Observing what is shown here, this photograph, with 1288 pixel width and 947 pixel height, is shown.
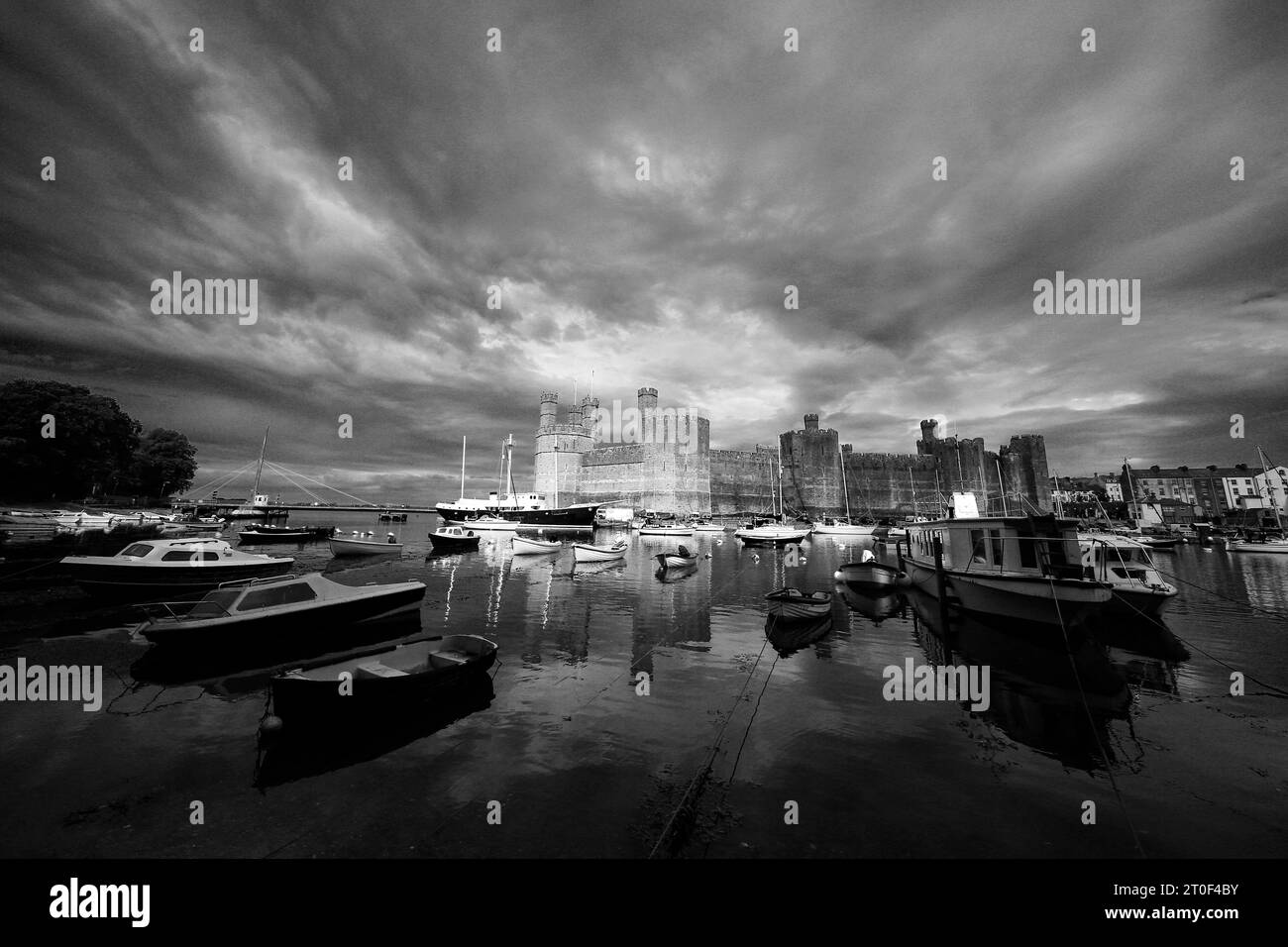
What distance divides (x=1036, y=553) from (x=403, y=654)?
14448mm

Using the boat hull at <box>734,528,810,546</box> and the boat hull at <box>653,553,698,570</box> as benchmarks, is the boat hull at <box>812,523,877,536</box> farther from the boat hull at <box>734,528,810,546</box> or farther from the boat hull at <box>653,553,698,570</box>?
the boat hull at <box>653,553,698,570</box>

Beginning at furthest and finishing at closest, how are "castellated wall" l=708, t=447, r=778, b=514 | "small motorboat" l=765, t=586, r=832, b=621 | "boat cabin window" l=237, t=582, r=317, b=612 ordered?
1. "castellated wall" l=708, t=447, r=778, b=514
2. "small motorboat" l=765, t=586, r=832, b=621
3. "boat cabin window" l=237, t=582, r=317, b=612

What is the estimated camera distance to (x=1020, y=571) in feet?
40.5

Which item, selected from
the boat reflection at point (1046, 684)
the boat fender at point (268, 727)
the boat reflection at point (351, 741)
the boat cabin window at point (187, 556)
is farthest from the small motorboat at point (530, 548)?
the boat fender at point (268, 727)

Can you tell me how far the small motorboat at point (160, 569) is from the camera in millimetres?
14172

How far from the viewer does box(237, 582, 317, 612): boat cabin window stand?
983 centimetres

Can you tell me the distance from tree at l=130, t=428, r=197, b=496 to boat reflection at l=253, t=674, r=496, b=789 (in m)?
79.6

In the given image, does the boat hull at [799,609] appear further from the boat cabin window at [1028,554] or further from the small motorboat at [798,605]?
the boat cabin window at [1028,554]

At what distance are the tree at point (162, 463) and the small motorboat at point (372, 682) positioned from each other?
78619 mm

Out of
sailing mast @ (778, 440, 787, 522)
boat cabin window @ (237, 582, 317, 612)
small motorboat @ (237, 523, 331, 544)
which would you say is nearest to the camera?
boat cabin window @ (237, 582, 317, 612)

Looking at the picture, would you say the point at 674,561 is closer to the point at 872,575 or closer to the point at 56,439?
the point at 872,575

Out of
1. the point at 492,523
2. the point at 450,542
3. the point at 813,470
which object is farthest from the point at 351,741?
the point at 813,470

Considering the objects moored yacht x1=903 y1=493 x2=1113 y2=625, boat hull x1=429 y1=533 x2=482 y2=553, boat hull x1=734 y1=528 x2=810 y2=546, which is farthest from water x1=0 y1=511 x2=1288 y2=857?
boat hull x1=734 y1=528 x2=810 y2=546

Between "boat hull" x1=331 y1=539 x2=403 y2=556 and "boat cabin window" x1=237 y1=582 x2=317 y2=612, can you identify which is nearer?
"boat cabin window" x1=237 y1=582 x2=317 y2=612
